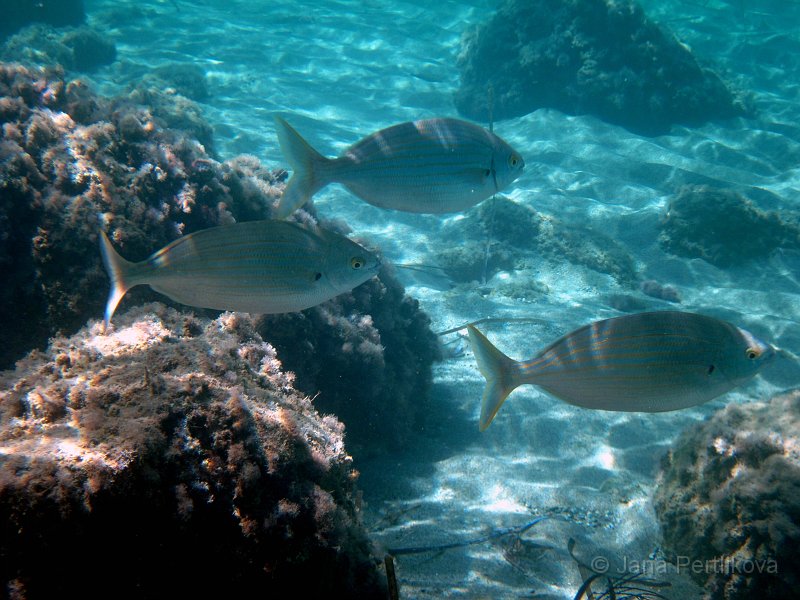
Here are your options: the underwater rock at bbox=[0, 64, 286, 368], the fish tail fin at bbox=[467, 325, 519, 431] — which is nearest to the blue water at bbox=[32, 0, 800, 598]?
the fish tail fin at bbox=[467, 325, 519, 431]

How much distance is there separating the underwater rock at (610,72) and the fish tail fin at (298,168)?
47.2 feet

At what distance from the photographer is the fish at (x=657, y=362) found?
247 cm

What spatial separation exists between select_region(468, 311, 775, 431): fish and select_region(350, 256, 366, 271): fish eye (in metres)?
1.31

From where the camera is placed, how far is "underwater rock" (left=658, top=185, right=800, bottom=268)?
33.3ft

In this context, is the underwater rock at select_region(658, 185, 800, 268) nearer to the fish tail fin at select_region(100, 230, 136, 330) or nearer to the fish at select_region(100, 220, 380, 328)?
the fish at select_region(100, 220, 380, 328)

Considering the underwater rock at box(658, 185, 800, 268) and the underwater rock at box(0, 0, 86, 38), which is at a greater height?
the underwater rock at box(0, 0, 86, 38)

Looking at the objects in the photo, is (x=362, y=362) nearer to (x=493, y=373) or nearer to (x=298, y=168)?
(x=493, y=373)

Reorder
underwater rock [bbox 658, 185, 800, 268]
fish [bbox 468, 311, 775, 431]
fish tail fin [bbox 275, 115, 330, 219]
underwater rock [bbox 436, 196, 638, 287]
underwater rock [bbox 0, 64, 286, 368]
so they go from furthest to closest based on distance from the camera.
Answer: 1. underwater rock [bbox 658, 185, 800, 268]
2. underwater rock [bbox 436, 196, 638, 287]
3. underwater rock [bbox 0, 64, 286, 368]
4. fish tail fin [bbox 275, 115, 330, 219]
5. fish [bbox 468, 311, 775, 431]

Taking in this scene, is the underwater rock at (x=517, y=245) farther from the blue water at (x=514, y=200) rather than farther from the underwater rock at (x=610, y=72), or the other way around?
the underwater rock at (x=610, y=72)

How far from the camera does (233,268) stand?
2279mm

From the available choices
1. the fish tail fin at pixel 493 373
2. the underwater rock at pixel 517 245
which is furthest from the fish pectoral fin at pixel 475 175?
the underwater rock at pixel 517 245

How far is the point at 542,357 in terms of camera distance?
104 inches

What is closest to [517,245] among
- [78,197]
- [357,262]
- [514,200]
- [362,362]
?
[514,200]

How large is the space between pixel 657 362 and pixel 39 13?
2558cm
